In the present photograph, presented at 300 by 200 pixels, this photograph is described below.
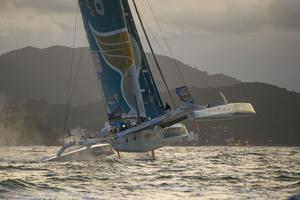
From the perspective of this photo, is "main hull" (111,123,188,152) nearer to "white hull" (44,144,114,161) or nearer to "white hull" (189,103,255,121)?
"white hull" (44,144,114,161)

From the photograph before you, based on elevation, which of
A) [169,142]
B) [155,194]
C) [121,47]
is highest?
[121,47]

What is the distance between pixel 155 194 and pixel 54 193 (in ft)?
13.3

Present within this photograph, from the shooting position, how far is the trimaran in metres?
52.9

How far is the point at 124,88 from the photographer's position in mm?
56188

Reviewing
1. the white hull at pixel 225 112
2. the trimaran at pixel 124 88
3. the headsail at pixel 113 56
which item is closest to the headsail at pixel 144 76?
the trimaran at pixel 124 88

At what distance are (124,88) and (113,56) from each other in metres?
2.88

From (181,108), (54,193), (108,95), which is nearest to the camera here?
(54,193)

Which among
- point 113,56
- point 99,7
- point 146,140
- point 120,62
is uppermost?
point 99,7

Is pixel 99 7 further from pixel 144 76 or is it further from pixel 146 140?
pixel 146 140

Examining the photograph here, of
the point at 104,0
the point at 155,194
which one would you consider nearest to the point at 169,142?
the point at 104,0

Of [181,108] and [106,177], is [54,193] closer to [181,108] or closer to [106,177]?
[106,177]

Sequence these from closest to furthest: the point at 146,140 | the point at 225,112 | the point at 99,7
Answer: the point at 225,112 → the point at 146,140 → the point at 99,7

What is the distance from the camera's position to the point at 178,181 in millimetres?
32781

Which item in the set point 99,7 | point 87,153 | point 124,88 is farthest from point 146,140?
point 99,7
